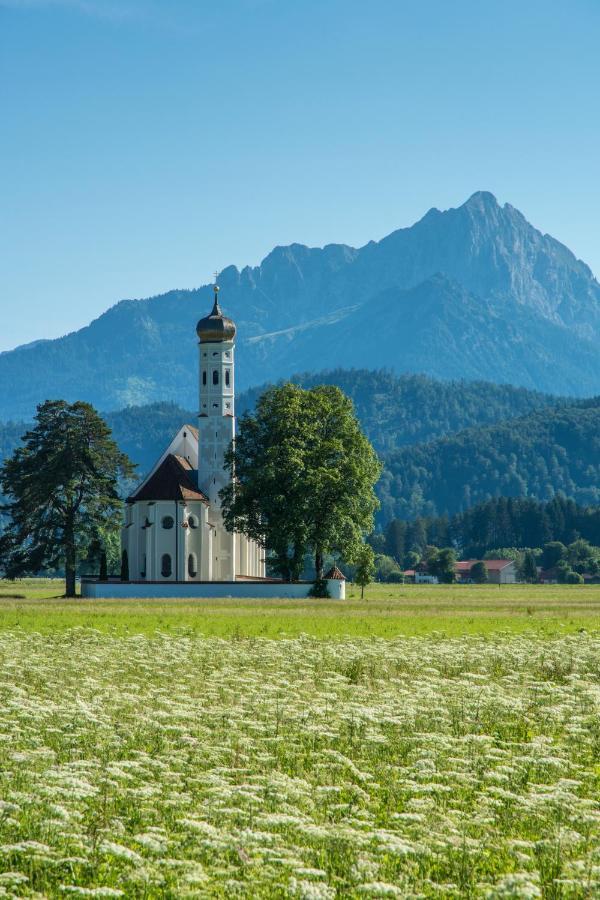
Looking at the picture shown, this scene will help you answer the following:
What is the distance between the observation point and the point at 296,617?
56.3 m

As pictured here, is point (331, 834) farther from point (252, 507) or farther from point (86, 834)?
point (252, 507)

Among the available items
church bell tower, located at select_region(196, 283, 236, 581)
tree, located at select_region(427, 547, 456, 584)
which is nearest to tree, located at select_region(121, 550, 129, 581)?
church bell tower, located at select_region(196, 283, 236, 581)

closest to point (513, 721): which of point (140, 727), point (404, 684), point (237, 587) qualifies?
point (404, 684)

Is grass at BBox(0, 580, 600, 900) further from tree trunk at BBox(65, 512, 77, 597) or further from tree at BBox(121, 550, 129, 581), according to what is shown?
tree at BBox(121, 550, 129, 581)

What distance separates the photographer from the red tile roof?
98.4 metres

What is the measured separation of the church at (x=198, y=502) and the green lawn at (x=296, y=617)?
79.3ft

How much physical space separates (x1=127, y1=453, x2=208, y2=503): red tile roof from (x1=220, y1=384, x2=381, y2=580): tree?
10.7m

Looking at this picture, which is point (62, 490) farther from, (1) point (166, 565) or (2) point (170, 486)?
(1) point (166, 565)

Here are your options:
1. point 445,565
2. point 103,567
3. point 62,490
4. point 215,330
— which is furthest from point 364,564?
point 445,565

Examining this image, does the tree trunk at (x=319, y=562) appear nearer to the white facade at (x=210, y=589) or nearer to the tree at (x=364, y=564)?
the white facade at (x=210, y=589)

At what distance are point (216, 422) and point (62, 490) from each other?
21709mm

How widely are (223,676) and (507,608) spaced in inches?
1712

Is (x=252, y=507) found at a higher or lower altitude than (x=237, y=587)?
higher

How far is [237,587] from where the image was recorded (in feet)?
268
